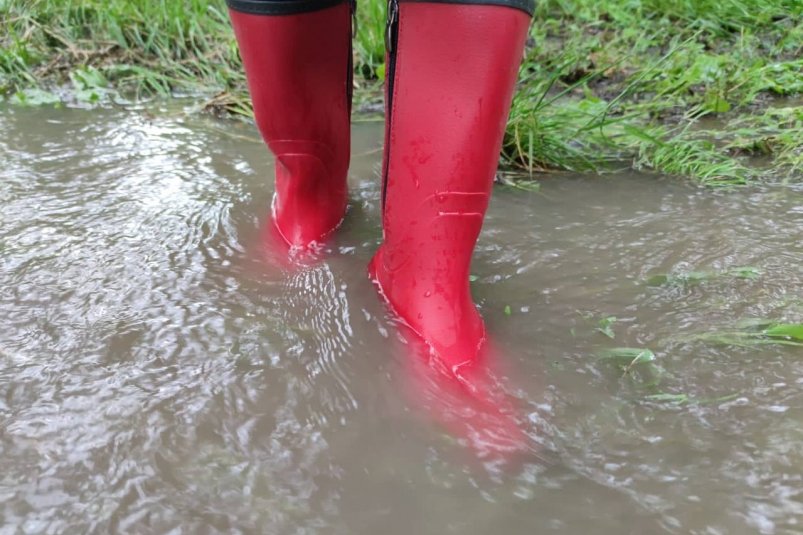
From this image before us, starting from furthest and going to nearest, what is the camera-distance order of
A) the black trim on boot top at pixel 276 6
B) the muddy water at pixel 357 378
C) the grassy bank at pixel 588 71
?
1. the grassy bank at pixel 588 71
2. the black trim on boot top at pixel 276 6
3. the muddy water at pixel 357 378

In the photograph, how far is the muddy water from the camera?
0.70 meters

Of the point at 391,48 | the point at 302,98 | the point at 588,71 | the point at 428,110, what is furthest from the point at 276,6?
the point at 588,71

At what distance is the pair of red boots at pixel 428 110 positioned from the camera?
0.86 m

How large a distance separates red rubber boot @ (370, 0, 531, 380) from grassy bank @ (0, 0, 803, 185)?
935mm

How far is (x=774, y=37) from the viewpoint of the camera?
2.77 meters

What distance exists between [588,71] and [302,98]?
1692 mm

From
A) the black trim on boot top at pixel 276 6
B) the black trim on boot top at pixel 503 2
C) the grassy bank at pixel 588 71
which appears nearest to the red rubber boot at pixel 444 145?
the black trim on boot top at pixel 503 2

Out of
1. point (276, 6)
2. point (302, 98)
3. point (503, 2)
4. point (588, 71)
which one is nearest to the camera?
point (503, 2)

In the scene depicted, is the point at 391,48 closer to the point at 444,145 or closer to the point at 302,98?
the point at 444,145

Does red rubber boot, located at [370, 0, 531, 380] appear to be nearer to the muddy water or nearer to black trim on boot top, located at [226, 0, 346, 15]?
the muddy water

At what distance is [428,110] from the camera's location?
35.6 inches

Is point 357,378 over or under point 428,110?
under

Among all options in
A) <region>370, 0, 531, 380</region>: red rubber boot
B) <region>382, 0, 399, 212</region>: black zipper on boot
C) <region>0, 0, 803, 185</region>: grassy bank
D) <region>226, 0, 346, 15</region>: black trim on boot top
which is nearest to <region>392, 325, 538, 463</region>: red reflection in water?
<region>370, 0, 531, 380</region>: red rubber boot

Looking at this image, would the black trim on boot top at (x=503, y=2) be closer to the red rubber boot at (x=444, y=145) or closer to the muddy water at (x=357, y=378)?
the red rubber boot at (x=444, y=145)
